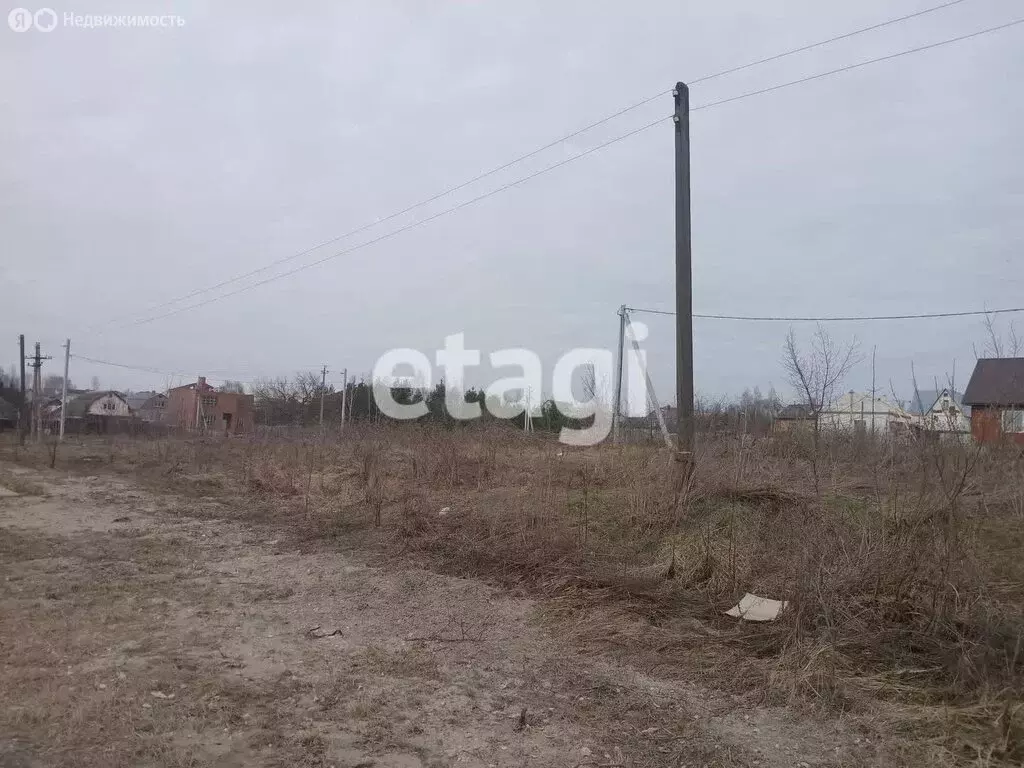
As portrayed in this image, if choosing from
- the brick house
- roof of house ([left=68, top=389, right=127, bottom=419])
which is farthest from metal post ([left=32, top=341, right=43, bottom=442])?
roof of house ([left=68, top=389, right=127, bottom=419])

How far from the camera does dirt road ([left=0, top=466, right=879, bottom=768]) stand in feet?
11.0

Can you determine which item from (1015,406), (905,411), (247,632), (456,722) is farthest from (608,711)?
(1015,406)

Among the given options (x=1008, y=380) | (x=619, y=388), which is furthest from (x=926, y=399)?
(x=619, y=388)

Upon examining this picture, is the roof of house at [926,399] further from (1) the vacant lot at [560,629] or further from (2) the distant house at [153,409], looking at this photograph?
(2) the distant house at [153,409]

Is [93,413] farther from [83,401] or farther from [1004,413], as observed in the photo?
[1004,413]

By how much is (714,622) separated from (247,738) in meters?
3.41

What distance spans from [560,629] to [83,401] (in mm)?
64325

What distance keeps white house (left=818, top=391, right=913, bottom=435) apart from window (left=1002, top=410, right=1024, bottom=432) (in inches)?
47.7

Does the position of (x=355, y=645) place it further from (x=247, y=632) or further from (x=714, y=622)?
(x=714, y=622)

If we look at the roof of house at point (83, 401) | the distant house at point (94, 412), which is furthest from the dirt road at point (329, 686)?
the roof of house at point (83, 401)

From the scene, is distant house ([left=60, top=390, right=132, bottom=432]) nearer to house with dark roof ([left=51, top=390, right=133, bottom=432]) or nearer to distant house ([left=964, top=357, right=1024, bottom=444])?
house with dark roof ([left=51, top=390, right=133, bottom=432])

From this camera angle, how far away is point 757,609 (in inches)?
210

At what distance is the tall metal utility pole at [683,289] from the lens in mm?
8242

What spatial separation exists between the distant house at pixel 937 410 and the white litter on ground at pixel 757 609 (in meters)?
2.36
